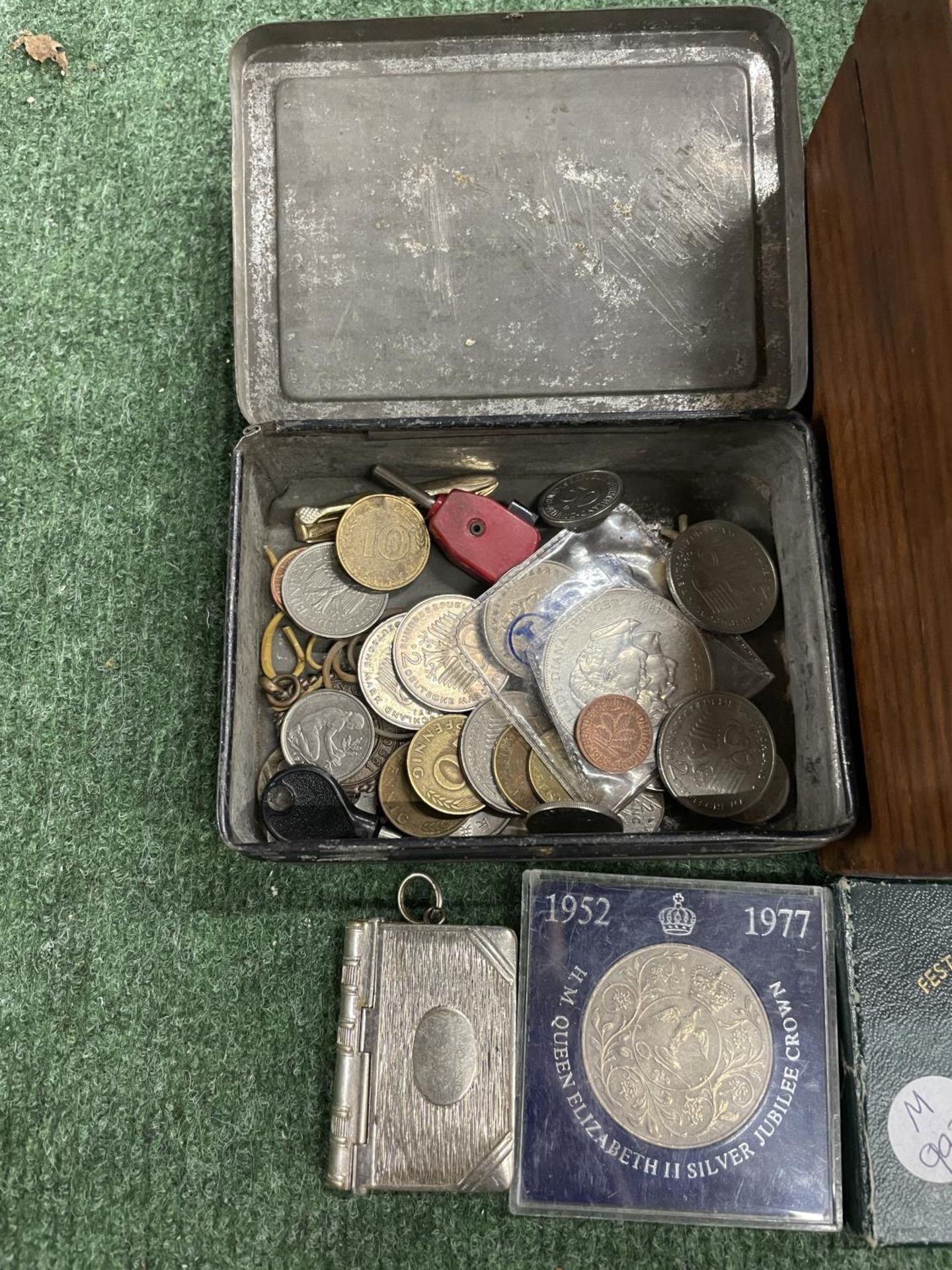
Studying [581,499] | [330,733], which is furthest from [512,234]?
[330,733]

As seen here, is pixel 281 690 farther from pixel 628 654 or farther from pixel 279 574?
pixel 628 654

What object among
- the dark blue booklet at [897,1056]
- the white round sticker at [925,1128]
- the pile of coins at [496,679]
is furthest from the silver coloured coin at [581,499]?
the white round sticker at [925,1128]

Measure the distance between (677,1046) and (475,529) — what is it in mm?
715

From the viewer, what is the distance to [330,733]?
3.92 ft

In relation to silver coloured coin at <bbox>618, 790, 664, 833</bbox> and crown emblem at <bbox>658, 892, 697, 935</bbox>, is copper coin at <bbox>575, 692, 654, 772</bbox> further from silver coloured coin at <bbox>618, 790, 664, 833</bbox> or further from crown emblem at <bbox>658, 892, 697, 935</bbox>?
crown emblem at <bbox>658, 892, 697, 935</bbox>

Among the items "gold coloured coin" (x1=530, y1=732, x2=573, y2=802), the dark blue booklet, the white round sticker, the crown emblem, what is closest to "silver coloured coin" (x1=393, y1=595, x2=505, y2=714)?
"gold coloured coin" (x1=530, y1=732, x2=573, y2=802)

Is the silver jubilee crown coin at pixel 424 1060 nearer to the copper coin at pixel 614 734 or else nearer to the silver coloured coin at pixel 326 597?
the copper coin at pixel 614 734

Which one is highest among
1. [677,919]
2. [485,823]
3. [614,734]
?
[614,734]

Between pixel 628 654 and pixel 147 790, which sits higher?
pixel 628 654

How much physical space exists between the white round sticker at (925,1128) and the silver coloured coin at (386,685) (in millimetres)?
742

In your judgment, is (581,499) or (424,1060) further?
(581,499)

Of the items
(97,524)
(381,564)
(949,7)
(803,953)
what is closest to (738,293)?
(949,7)

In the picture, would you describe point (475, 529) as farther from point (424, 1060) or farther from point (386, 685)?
point (424, 1060)

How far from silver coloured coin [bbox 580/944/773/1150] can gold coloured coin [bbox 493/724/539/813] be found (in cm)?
23
